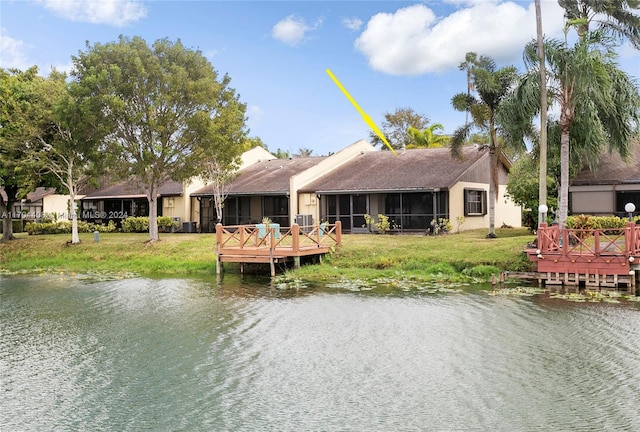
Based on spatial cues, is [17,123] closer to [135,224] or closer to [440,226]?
[135,224]

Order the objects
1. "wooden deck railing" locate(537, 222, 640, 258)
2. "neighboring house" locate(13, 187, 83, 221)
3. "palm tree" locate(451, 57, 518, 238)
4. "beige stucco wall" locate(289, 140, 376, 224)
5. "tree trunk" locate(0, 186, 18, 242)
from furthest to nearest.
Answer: "neighboring house" locate(13, 187, 83, 221)
"tree trunk" locate(0, 186, 18, 242)
"beige stucco wall" locate(289, 140, 376, 224)
"palm tree" locate(451, 57, 518, 238)
"wooden deck railing" locate(537, 222, 640, 258)

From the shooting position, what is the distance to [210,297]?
17.6 meters

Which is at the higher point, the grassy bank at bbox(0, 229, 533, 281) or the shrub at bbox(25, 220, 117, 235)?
the shrub at bbox(25, 220, 117, 235)

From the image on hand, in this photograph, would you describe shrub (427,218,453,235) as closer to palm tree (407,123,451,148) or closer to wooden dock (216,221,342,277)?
wooden dock (216,221,342,277)

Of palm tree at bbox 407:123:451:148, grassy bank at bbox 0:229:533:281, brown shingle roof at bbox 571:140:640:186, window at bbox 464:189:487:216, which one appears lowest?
grassy bank at bbox 0:229:533:281

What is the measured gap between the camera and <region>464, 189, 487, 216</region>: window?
30281mm

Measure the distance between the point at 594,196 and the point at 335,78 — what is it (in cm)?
1440

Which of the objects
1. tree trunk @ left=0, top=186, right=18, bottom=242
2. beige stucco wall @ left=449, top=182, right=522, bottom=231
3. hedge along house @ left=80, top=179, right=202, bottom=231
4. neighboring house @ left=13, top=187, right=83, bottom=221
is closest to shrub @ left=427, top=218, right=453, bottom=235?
beige stucco wall @ left=449, top=182, right=522, bottom=231

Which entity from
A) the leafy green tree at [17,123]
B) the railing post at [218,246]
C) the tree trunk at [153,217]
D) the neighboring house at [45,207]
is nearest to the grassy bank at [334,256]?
the tree trunk at [153,217]

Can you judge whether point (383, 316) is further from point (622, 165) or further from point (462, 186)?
point (622, 165)

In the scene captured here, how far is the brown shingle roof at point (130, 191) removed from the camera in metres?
36.2

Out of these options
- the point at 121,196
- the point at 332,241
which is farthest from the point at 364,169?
the point at 121,196

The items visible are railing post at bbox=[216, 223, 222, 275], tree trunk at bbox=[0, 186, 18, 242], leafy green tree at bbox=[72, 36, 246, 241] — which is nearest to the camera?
railing post at bbox=[216, 223, 222, 275]

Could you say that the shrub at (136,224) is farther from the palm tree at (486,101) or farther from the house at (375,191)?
the palm tree at (486,101)
